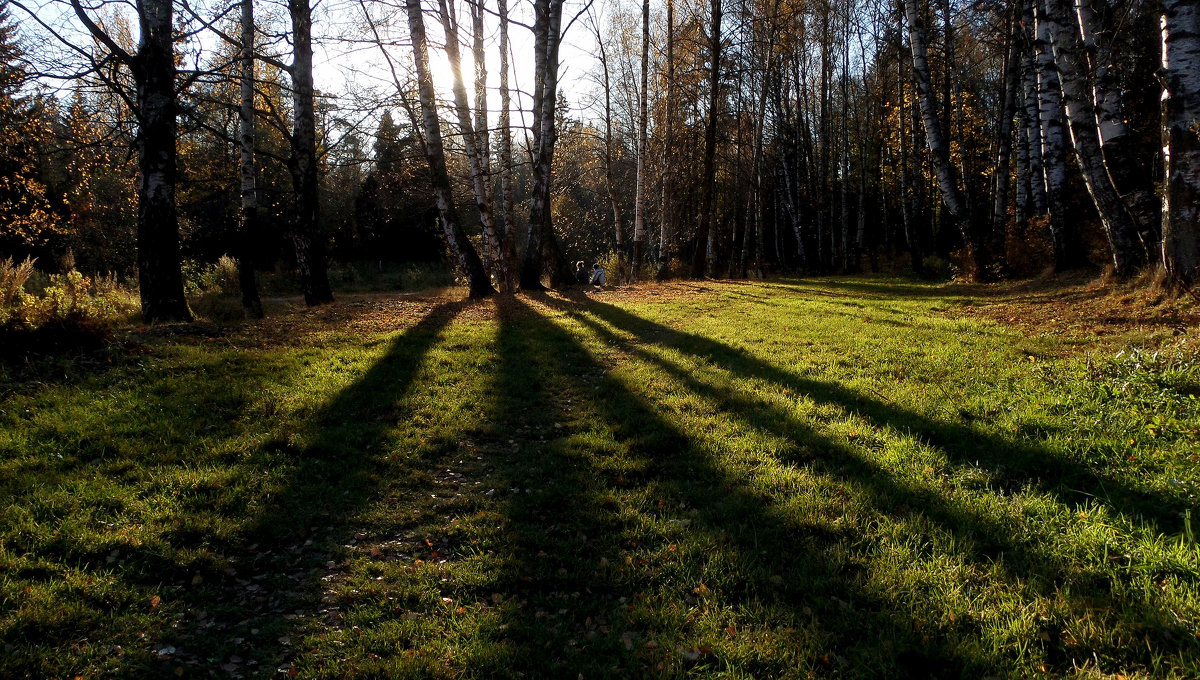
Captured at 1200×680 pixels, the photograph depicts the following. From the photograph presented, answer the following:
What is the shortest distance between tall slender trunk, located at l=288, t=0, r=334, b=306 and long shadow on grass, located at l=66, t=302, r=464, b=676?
27.0ft

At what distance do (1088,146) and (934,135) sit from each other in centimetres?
540

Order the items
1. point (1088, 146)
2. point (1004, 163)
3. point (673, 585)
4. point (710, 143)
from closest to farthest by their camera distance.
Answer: point (673, 585) < point (1088, 146) < point (1004, 163) < point (710, 143)

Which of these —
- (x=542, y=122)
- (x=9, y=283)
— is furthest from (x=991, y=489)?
(x=542, y=122)

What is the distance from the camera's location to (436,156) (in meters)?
13.2

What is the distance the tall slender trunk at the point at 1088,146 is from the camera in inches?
363

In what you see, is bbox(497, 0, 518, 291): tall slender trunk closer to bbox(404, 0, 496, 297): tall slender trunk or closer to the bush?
bbox(404, 0, 496, 297): tall slender trunk

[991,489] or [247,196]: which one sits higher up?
[247,196]

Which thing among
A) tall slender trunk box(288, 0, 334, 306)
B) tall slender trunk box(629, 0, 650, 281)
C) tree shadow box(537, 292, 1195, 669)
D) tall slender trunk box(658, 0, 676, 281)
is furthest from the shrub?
tall slender trunk box(658, 0, 676, 281)

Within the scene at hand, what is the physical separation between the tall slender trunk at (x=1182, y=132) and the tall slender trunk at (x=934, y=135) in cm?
718

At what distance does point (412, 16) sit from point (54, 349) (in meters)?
9.47

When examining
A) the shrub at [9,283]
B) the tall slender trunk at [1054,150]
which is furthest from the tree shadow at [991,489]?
the tall slender trunk at [1054,150]

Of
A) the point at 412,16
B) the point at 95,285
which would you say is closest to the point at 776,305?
the point at 412,16

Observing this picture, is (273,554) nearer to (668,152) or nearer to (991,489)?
(991,489)

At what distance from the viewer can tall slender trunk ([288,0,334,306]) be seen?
1159cm
